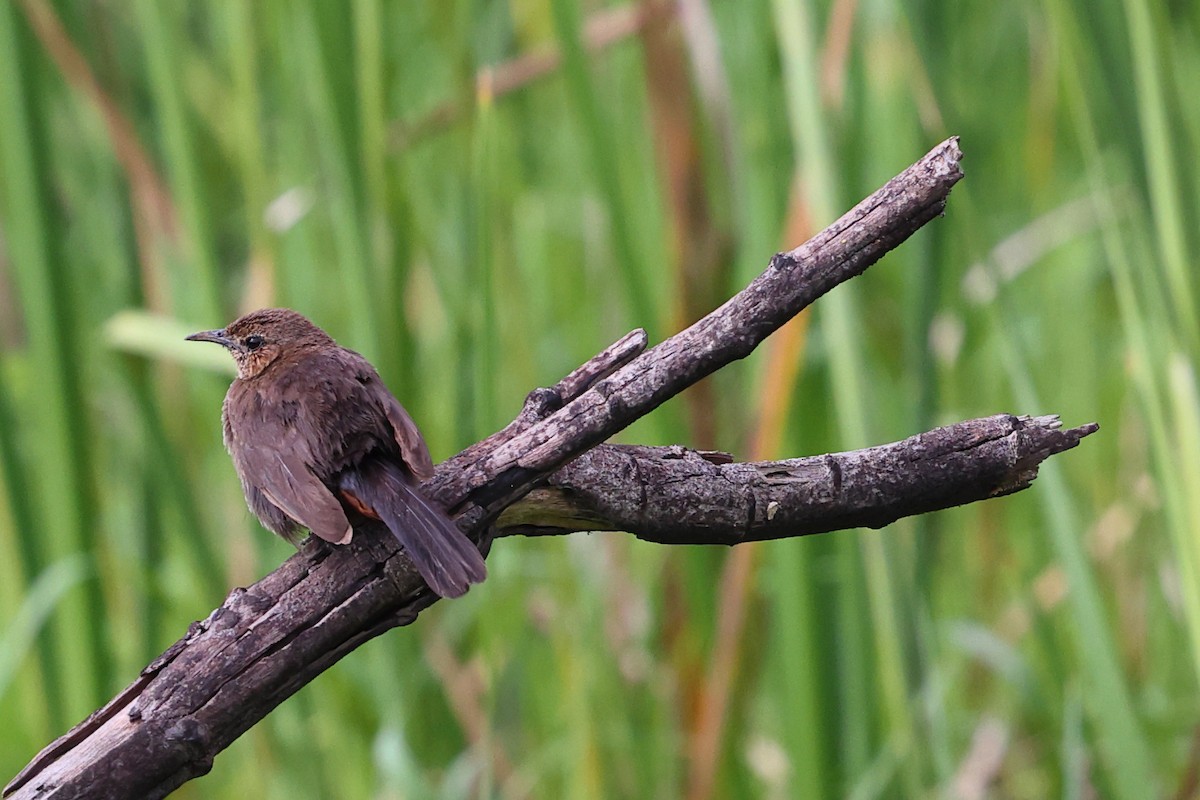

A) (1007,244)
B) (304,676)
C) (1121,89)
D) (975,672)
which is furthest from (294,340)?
(975,672)

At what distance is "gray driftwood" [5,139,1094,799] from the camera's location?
1236 mm

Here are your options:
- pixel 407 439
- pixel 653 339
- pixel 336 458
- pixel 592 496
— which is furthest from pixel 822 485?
pixel 653 339

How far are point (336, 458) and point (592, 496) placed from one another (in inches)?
21.8

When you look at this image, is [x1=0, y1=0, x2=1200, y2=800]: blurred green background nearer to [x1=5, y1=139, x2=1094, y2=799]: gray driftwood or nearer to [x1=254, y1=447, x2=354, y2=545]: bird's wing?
[x1=254, y1=447, x2=354, y2=545]: bird's wing

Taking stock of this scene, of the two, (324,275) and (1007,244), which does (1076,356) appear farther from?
(324,275)

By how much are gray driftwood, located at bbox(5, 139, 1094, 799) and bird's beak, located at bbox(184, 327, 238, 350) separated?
1045 millimetres

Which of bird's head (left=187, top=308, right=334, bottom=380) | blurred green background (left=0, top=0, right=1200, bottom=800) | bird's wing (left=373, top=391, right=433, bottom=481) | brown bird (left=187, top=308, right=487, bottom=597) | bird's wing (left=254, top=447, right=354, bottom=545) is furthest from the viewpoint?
bird's head (left=187, top=308, right=334, bottom=380)

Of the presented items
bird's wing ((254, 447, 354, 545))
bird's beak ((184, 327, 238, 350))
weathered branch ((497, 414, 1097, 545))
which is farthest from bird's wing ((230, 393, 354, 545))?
bird's beak ((184, 327, 238, 350))

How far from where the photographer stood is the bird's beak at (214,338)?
2.36m

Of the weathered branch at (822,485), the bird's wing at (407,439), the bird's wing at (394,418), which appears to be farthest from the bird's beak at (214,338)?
the weathered branch at (822,485)

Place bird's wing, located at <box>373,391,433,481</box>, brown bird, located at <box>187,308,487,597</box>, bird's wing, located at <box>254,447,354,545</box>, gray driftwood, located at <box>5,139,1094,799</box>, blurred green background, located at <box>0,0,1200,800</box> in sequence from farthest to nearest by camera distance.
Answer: blurred green background, located at <box>0,0,1200,800</box> → bird's wing, located at <box>373,391,433,481</box> → bird's wing, located at <box>254,447,354,545</box> → brown bird, located at <box>187,308,487,597</box> → gray driftwood, located at <box>5,139,1094,799</box>

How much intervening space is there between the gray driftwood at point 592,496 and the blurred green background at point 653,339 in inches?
30.6

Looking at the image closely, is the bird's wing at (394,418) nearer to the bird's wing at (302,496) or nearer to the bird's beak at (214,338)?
the bird's wing at (302,496)

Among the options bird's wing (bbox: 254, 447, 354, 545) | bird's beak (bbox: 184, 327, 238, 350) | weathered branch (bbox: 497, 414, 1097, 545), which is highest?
bird's beak (bbox: 184, 327, 238, 350)
